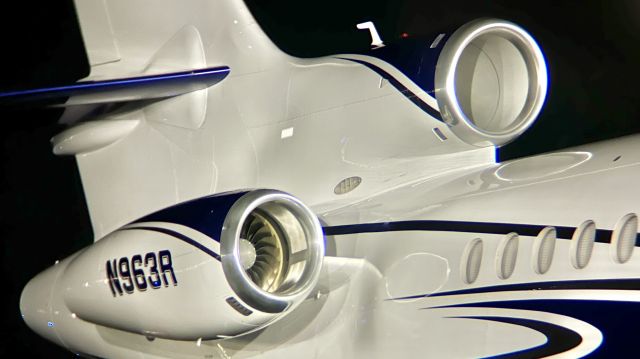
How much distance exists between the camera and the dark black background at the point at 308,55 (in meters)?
5.00

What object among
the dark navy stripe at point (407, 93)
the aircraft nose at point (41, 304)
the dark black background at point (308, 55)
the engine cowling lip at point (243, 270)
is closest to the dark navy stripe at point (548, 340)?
the engine cowling lip at point (243, 270)

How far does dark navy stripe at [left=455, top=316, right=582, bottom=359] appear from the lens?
246 centimetres

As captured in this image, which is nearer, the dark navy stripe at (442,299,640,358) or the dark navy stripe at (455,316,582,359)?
the dark navy stripe at (442,299,640,358)

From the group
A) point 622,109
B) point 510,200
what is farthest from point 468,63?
point 622,109

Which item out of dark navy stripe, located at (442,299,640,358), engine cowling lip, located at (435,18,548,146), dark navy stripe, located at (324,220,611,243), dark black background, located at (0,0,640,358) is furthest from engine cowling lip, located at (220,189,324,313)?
dark black background, located at (0,0,640,358)

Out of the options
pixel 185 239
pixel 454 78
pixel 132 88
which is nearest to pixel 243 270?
pixel 185 239

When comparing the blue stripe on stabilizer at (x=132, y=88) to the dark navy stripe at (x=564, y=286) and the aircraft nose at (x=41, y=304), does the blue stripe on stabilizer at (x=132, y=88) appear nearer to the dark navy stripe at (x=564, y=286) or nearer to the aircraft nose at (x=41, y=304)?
the aircraft nose at (x=41, y=304)

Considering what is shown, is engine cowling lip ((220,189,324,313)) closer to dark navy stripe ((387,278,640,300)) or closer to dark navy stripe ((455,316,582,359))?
dark navy stripe ((387,278,640,300))

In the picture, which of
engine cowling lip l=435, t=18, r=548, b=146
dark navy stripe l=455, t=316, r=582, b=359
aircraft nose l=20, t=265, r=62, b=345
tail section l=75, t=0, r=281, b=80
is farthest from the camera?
tail section l=75, t=0, r=281, b=80

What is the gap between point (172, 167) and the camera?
388 centimetres

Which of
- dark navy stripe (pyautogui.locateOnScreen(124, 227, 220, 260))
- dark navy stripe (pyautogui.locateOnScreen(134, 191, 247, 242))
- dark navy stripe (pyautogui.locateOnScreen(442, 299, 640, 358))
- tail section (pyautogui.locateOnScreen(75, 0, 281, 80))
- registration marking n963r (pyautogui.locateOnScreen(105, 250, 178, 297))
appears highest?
tail section (pyautogui.locateOnScreen(75, 0, 281, 80))

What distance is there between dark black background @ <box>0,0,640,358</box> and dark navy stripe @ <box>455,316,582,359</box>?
2688mm

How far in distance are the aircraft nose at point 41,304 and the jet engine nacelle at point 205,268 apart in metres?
0.28

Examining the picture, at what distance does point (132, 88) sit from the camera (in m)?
3.37
